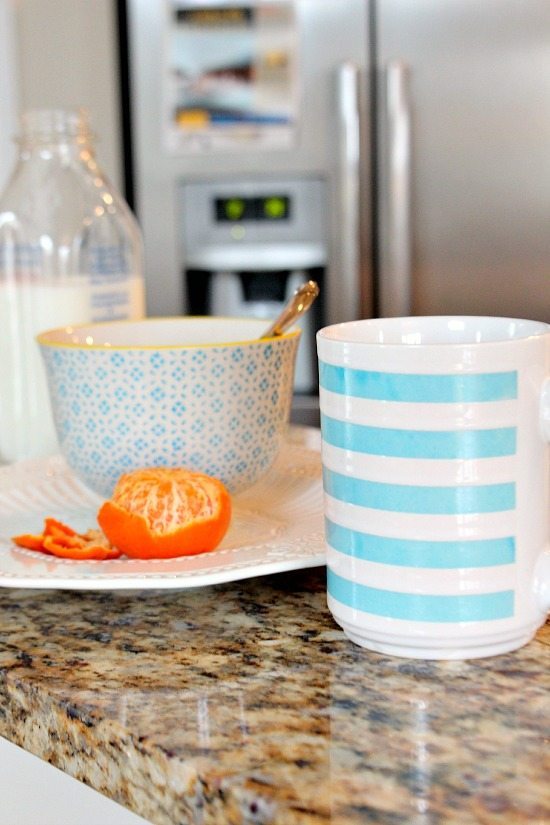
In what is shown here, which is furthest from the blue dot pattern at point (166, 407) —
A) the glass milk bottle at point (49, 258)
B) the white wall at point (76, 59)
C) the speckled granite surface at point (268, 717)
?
the white wall at point (76, 59)

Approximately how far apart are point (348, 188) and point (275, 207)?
166 millimetres

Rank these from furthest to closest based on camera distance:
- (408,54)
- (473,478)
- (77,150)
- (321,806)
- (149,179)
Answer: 1. (149,179)
2. (408,54)
3. (77,150)
4. (473,478)
5. (321,806)

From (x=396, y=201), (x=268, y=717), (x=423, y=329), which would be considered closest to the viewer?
(x=268, y=717)

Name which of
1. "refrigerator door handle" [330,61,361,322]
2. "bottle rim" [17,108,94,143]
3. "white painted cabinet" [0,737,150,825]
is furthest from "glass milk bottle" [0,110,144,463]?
"refrigerator door handle" [330,61,361,322]

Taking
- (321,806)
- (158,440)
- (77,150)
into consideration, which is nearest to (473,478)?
(321,806)

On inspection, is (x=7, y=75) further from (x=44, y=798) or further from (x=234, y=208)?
(x=44, y=798)

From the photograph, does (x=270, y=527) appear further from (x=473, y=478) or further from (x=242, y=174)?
(x=242, y=174)

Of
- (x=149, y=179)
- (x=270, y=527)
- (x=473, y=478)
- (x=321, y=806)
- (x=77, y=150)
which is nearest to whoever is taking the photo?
(x=321, y=806)

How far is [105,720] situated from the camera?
458mm

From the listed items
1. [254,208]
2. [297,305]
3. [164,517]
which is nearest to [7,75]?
[254,208]

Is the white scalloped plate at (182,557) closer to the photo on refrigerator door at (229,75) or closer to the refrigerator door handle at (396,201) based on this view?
the refrigerator door handle at (396,201)

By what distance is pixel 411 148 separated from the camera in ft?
6.60

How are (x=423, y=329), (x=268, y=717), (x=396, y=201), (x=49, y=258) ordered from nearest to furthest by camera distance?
(x=268, y=717), (x=423, y=329), (x=49, y=258), (x=396, y=201)

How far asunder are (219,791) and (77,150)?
750mm
